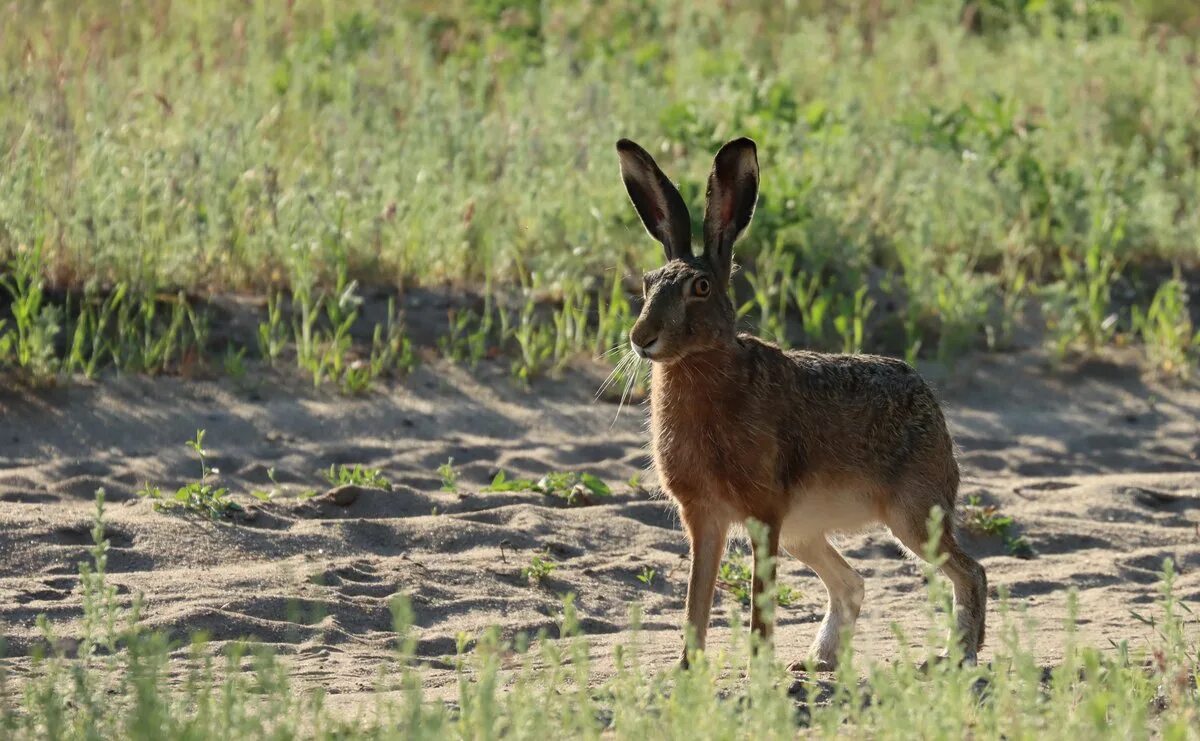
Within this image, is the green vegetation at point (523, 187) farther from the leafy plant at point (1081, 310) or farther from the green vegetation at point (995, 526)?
the green vegetation at point (995, 526)

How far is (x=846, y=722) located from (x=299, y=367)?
4816mm

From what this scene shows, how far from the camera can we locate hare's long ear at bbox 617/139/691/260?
578 centimetres

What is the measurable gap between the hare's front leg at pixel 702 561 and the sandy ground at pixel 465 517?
0.32 metres

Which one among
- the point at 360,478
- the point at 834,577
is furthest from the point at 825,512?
the point at 360,478

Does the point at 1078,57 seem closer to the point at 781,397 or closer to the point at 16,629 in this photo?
the point at 781,397

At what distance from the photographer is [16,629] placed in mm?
5785

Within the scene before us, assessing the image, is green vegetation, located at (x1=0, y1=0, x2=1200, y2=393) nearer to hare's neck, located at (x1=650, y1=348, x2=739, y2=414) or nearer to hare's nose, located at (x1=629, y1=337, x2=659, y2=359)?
hare's neck, located at (x1=650, y1=348, x2=739, y2=414)

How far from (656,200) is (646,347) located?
2.29ft

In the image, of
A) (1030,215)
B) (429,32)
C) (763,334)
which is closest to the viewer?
(763,334)

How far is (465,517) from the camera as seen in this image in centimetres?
733

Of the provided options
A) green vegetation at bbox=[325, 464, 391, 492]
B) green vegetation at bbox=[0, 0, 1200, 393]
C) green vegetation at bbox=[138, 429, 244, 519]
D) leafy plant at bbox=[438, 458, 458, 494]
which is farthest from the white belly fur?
green vegetation at bbox=[0, 0, 1200, 393]

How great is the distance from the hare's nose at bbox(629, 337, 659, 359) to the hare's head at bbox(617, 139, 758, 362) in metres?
0.02

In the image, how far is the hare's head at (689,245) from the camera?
549 cm

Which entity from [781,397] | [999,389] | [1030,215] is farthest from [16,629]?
[1030,215]
